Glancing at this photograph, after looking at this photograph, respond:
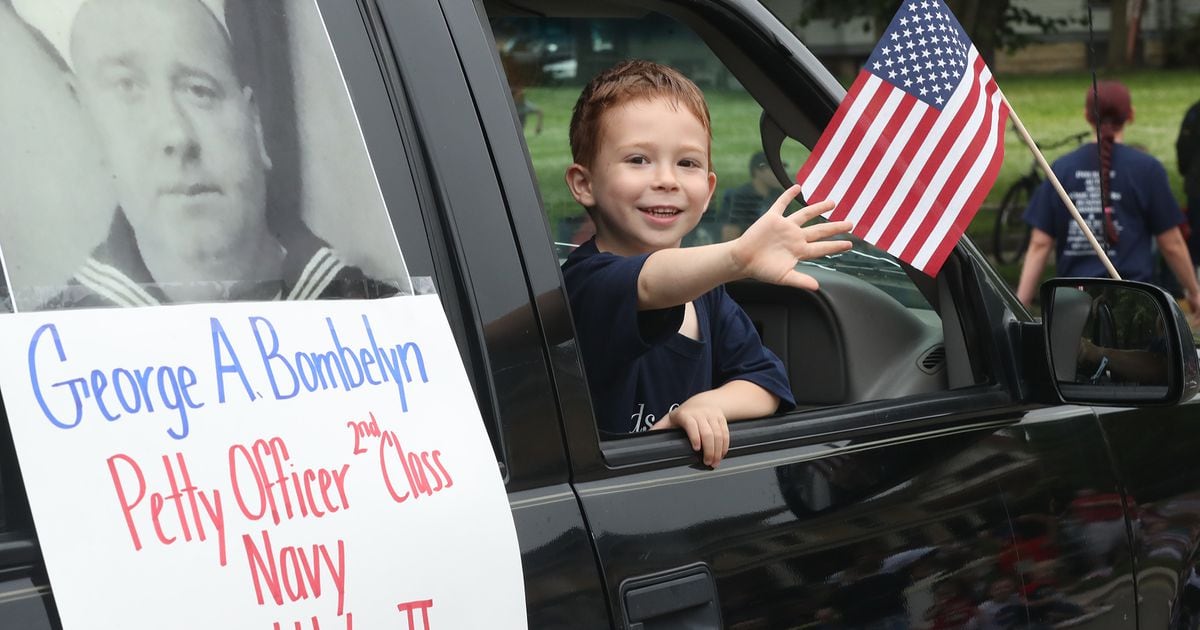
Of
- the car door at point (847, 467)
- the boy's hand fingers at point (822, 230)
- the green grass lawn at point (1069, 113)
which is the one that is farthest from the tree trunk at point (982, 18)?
the boy's hand fingers at point (822, 230)

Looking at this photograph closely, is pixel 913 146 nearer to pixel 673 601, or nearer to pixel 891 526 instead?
pixel 891 526

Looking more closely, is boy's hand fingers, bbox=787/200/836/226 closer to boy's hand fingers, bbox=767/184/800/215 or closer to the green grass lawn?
boy's hand fingers, bbox=767/184/800/215

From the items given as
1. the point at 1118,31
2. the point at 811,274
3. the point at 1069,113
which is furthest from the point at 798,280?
the point at 1069,113

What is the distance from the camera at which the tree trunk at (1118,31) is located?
1186cm

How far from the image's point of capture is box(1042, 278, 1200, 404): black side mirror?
2350 mm

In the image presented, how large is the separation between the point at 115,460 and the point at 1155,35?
43.3 feet

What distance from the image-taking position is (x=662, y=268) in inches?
80.7

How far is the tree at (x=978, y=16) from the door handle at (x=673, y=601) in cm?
813

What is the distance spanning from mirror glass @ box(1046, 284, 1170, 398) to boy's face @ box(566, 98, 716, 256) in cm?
63

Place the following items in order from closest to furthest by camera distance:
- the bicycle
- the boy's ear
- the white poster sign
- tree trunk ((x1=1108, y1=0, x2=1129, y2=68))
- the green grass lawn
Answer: the white poster sign < the boy's ear < the bicycle < tree trunk ((x1=1108, y1=0, x2=1129, y2=68)) < the green grass lawn

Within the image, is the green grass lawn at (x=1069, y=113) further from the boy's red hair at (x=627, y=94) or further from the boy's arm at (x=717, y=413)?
the boy's arm at (x=717, y=413)

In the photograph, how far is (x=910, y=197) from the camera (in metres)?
2.34

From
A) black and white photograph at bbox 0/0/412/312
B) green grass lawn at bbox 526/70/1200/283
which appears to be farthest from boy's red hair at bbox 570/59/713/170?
green grass lawn at bbox 526/70/1200/283

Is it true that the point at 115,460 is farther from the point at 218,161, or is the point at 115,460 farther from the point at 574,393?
Result: the point at 574,393
